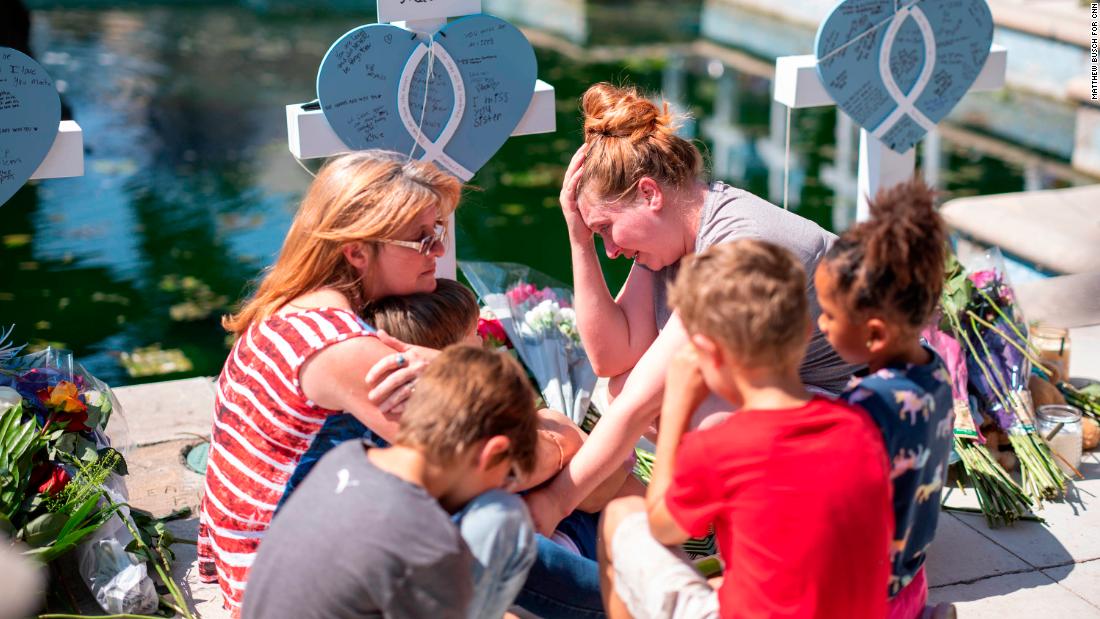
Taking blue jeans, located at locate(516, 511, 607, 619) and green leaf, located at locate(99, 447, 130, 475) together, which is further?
green leaf, located at locate(99, 447, 130, 475)

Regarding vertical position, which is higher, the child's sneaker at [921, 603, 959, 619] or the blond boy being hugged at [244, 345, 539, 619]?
the blond boy being hugged at [244, 345, 539, 619]

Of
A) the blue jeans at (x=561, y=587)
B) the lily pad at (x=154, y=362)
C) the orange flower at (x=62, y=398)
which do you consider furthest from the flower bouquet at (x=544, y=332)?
the lily pad at (x=154, y=362)

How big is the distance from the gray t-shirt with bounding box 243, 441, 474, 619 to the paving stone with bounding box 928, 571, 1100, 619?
135 cm

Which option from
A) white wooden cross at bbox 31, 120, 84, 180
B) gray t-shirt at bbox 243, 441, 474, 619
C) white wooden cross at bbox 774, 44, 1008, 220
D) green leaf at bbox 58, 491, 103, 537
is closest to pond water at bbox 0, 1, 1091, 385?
white wooden cross at bbox 31, 120, 84, 180

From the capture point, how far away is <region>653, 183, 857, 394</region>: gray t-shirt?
103 inches

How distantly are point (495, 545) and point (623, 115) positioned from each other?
1.16m

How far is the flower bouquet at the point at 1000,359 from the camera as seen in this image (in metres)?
3.19

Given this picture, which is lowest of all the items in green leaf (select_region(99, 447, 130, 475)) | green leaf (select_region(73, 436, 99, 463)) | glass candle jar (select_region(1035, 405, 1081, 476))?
glass candle jar (select_region(1035, 405, 1081, 476))

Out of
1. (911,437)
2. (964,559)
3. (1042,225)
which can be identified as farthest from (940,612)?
(1042,225)

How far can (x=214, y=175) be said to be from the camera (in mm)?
7629

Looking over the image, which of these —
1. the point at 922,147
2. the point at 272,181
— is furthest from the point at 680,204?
the point at 922,147

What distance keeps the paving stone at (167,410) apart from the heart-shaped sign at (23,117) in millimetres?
861

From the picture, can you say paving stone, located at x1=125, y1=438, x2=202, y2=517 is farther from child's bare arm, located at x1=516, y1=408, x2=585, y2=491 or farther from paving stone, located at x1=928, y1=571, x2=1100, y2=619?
paving stone, located at x1=928, y1=571, x2=1100, y2=619

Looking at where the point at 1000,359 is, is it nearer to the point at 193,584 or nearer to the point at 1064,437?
the point at 1064,437
